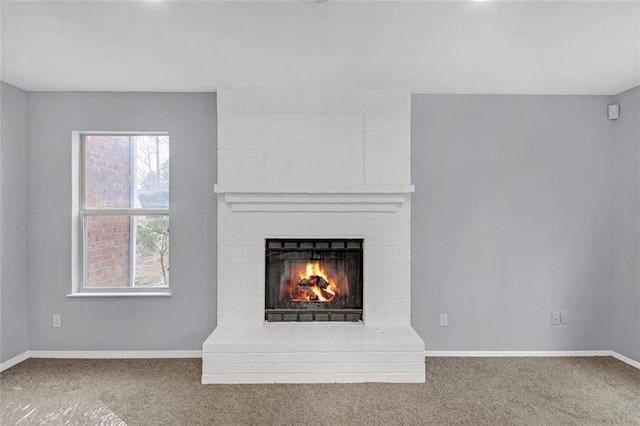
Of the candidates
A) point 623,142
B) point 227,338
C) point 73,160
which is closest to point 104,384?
point 227,338

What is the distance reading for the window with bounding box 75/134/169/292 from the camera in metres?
3.66

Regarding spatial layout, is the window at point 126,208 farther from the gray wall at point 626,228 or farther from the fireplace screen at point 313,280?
the gray wall at point 626,228

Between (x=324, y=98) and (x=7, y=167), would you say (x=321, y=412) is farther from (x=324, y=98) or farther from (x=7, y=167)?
(x=7, y=167)

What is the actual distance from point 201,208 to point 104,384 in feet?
5.19

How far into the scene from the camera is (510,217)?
11.8 ft

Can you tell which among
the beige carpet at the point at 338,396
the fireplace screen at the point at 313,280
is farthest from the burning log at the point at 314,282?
the beige carpet at the point at 338,396

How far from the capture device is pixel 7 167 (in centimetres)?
332

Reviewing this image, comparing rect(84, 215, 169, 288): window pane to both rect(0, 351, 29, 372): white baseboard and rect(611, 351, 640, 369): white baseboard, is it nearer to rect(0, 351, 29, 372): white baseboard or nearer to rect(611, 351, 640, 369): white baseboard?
rect(0, 351, 29, 372): white baseboard

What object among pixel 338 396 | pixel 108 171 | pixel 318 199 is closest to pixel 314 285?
pixel 318 199

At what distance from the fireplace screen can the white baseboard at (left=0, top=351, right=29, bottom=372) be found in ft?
7.13

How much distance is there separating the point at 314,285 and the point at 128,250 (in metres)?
1.79

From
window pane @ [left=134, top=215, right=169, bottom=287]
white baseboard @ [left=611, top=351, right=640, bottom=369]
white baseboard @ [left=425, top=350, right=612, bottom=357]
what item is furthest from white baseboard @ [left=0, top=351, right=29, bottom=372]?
white baseboard @ [left=611, top=351, right=640, bottom=369]

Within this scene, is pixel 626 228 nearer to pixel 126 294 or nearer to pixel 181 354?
pixel 181 354

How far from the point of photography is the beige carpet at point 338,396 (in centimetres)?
251
